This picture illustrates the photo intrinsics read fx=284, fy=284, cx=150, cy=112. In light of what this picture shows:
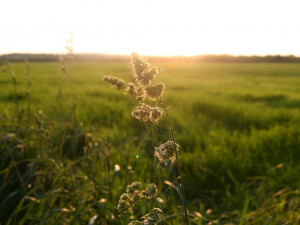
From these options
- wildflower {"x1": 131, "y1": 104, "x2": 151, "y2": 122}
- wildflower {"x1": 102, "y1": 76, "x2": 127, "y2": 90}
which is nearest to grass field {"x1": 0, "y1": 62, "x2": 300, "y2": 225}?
wildflower {"x1": 102, "y1": 76, "x2": 127, "y2": 90}

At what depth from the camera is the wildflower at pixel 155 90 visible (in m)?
0.68

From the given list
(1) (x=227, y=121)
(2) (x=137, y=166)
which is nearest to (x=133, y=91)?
(2) (x=137, y=166)

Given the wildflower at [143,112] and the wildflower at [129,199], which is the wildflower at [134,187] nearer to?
the wildflower at [129,199]

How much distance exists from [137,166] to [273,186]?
149 centimetres

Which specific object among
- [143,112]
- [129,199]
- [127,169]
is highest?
[143,112]

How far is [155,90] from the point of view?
688 mm

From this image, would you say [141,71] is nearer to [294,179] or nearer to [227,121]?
[294,179]

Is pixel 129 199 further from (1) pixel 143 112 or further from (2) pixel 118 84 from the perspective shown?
(2) pixel 118 84

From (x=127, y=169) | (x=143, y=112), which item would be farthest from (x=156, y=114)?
(x=127, y=169)

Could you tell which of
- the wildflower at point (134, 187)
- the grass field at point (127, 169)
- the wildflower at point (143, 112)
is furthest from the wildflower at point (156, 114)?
the grass field at point (127, 169)

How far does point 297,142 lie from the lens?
4051 mm

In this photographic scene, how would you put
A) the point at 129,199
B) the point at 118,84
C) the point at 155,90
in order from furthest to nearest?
the point at 118,84, the point at 129,199, the point at 155,90

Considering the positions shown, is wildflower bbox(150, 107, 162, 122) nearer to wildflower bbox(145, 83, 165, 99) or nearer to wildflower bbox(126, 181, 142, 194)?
wildflower bbox(145, 83, 165, 99)

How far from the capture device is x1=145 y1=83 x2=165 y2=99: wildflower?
0.68 m
